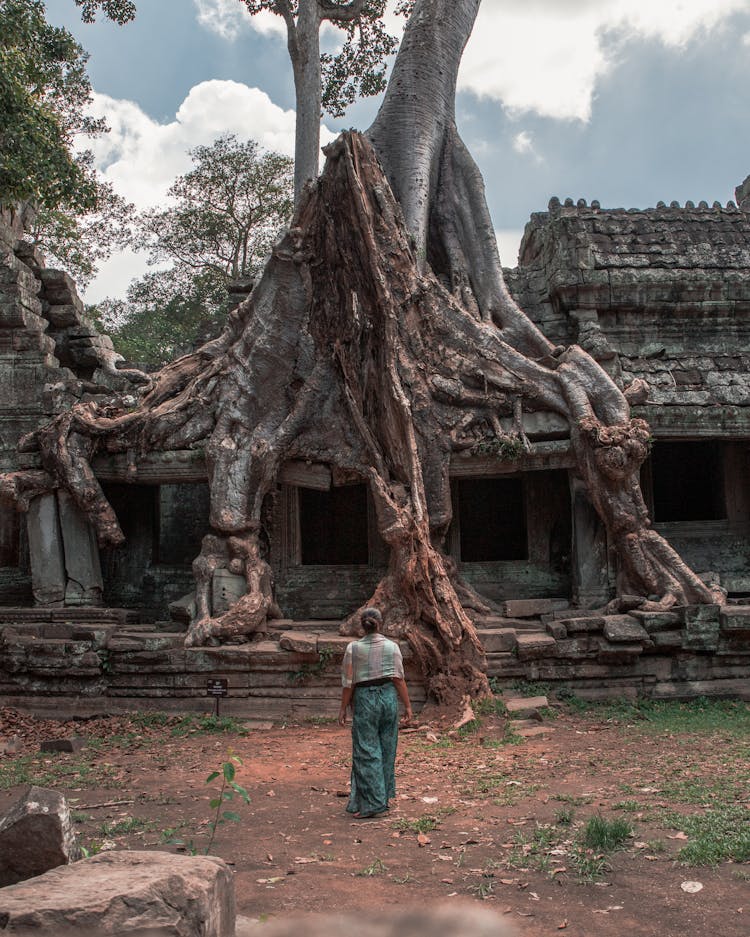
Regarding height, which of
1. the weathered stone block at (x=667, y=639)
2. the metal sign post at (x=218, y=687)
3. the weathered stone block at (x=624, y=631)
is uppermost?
the weathered stone block at (x=624, y=631)

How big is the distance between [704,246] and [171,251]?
14.4 meters

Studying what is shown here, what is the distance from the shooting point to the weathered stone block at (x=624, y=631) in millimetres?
8602

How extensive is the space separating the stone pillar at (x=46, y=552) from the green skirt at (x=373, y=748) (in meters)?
5.74

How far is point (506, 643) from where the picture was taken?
29.1 feet

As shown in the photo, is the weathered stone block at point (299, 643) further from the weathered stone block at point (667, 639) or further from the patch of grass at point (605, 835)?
the patch of grass at point (605, 835)

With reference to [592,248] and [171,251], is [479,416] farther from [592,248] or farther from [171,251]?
[171,251]

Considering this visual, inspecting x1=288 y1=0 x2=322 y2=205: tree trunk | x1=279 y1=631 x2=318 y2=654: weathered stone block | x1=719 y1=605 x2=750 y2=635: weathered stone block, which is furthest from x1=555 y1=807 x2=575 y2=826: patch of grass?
x1=288 y1=0 x2=322 y2=205: tree trunk

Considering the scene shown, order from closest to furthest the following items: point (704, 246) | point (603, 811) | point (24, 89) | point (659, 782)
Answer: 1. point (603, 811)
2. point (659, 782)
3. point (24, 89)
4. point (704, 246)

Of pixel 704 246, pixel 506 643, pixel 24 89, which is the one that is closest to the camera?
pixel 506 643

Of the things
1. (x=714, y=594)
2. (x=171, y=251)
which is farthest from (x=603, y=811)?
(x=171, y=251)

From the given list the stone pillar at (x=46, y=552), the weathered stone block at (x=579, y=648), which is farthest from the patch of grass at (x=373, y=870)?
the stone pillar at (x=46, y=552)

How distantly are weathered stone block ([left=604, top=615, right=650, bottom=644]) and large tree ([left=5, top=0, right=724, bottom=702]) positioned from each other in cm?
49

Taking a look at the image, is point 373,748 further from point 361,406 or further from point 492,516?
point 492,516

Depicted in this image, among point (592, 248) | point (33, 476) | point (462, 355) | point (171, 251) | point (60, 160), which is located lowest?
point (33, 476)
